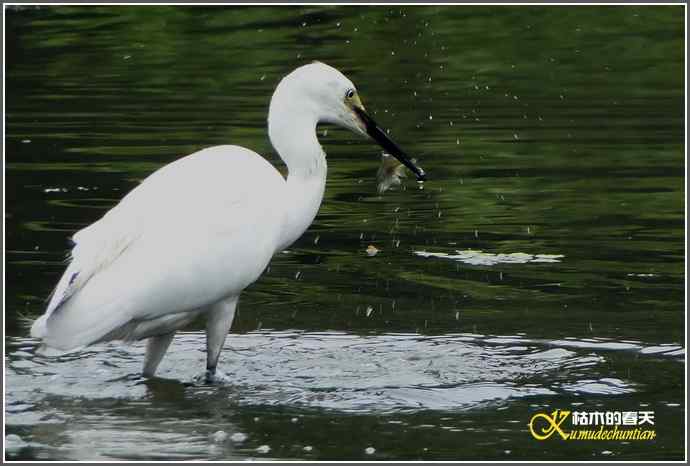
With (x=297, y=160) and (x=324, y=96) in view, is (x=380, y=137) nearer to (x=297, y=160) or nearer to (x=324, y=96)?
(x=324, y=96)

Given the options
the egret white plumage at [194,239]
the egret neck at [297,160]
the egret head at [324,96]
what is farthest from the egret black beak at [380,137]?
the egret neck at [297,160]

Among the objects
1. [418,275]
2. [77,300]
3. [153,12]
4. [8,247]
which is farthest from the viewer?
[153,12]

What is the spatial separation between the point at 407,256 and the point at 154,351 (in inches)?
130

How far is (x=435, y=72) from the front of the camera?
20.8m

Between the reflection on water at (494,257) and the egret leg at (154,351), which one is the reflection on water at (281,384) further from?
the reflection on water at (494,257)

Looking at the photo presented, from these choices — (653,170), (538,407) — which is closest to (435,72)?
(653,170)

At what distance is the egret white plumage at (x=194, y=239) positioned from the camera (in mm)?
7676

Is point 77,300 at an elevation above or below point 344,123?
below

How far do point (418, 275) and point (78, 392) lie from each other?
10.5 ft

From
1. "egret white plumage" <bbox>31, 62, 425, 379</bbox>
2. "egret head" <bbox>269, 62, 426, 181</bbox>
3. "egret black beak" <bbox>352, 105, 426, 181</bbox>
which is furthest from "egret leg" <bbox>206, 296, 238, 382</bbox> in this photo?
"egret black beak" <bbox>352, 105, 426, 181</bbox>

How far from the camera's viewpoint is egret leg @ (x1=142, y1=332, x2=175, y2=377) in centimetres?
834

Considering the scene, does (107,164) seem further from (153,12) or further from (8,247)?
(153,12)

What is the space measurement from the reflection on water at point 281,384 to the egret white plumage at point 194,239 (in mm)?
338

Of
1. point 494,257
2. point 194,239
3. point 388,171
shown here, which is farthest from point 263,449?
point 494,257
